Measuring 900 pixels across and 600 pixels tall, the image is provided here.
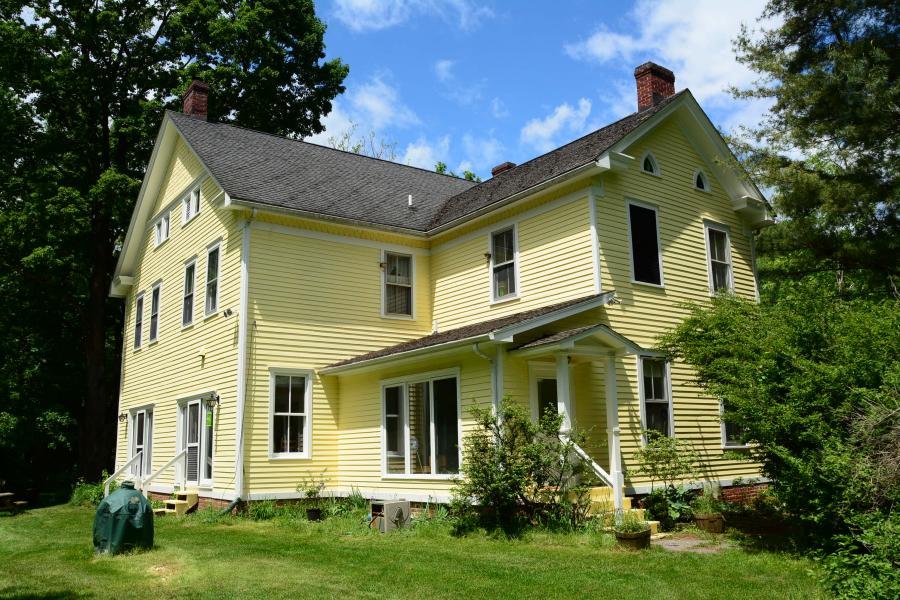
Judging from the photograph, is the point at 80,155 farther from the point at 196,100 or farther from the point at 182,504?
the point at 182,504

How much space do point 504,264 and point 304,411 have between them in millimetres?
5206

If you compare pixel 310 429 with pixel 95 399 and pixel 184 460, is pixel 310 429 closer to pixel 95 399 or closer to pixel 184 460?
pixel 184 460

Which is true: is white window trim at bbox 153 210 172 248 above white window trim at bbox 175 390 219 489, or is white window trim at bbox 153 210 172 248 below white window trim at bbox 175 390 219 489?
above

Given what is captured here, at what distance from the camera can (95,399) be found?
82.0ft

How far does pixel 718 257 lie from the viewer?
17234 millimetres

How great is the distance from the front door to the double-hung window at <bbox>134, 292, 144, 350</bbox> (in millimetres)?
5147

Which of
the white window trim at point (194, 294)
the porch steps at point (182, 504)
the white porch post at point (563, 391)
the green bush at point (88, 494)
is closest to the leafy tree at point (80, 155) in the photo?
the green bush at point (88, 494)

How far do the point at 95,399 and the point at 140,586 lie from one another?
18.5 metres

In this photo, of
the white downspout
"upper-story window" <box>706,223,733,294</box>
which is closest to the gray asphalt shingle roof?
the white downspout

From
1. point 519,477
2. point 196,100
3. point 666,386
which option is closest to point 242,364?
point 519,477

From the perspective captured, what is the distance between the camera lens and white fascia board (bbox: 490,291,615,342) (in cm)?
1219

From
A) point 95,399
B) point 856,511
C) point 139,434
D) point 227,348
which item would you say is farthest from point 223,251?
point 856,511

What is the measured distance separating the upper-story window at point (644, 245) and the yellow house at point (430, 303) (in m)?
0.04

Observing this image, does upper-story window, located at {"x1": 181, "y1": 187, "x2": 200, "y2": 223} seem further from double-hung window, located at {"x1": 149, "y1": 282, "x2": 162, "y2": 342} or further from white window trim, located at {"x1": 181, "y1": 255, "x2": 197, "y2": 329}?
double-hung window, located at {"x1": 149, "y1": 282, "x2": 162, "y2": 342}
